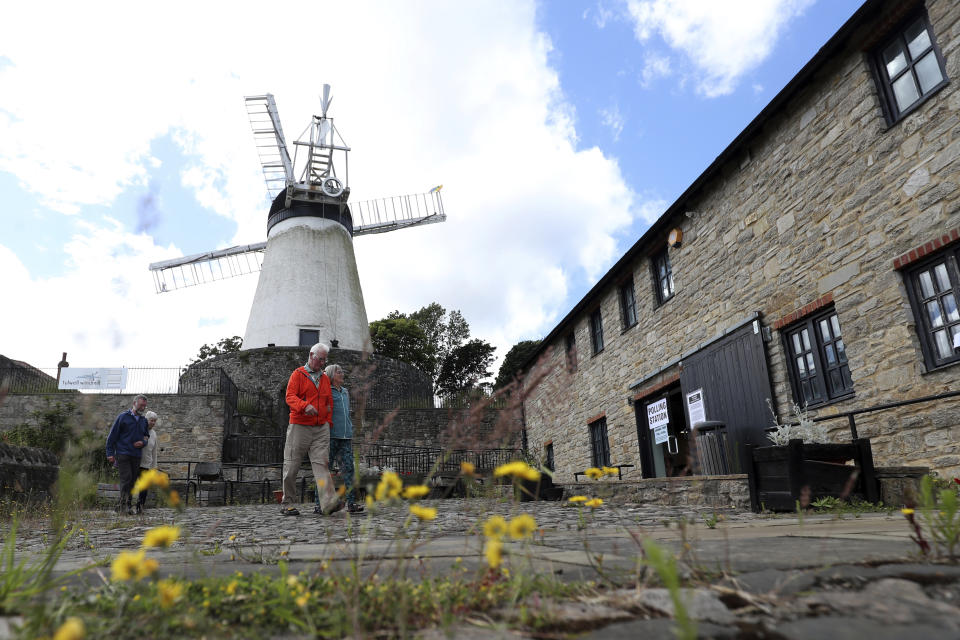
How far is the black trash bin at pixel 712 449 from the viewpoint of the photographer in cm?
798

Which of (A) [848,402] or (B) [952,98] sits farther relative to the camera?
(A) [848,402]

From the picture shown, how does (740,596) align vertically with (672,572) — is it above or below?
below

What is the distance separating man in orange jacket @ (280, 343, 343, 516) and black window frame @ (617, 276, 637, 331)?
754 cm

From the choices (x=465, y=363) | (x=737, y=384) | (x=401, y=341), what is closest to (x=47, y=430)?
(x=737, y=384)

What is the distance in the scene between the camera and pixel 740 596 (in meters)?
1.49

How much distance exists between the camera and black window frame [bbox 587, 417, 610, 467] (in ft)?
43.7

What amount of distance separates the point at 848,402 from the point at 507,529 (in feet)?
22.1

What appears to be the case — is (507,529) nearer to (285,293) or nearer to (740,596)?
(740,596)

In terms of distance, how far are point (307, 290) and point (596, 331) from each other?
39.1ft

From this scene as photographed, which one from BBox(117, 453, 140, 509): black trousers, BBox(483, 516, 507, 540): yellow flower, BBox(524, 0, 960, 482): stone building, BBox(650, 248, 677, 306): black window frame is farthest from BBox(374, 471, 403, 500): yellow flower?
BBox(650, 248, 677, 306): black window frame

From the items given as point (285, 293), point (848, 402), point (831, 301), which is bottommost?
point (848, 402)

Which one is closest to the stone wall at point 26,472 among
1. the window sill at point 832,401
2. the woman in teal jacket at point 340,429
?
the woman in teal jacket at point 340,429

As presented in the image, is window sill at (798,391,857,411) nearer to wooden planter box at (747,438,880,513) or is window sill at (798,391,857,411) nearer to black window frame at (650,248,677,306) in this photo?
wooden planter box at (747,438,880,513)

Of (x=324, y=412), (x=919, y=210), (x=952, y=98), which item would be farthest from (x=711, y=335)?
(x=324, y=412)
